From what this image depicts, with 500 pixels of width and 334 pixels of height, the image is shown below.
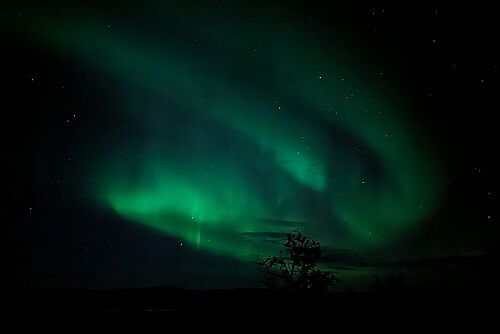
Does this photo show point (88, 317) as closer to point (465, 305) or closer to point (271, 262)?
point (465, 305)

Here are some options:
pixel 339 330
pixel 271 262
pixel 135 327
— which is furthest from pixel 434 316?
pixel 271 262

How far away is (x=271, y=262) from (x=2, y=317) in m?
37.0

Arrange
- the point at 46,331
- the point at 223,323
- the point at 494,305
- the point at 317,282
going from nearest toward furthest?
the point at 46,331 → the point at 223,323 → the point at 494,305 → the point at 317,282

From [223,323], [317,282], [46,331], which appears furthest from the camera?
[317,282]

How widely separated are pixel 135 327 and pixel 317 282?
38.6m

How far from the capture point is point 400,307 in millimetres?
9938

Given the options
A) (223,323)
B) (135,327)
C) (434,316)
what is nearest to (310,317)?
(223,323)

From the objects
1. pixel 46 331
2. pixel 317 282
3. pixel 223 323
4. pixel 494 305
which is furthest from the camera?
pixel 317 282

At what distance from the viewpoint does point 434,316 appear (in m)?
9.16

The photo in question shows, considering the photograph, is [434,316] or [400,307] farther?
[400,307]

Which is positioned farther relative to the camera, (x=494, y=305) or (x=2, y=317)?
(x=494, y=305)

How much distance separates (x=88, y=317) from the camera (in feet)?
28.6

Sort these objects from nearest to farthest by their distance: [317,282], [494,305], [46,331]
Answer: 1. [46,331]
2. [494,305]
3. [317,282]

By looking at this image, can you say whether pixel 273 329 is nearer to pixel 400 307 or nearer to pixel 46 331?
pixel 400 307
